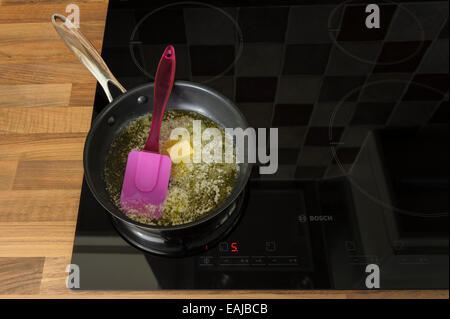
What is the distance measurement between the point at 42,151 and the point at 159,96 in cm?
24

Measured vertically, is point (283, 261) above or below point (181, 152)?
below

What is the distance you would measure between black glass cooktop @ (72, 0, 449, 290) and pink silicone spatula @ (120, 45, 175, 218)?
69 mm

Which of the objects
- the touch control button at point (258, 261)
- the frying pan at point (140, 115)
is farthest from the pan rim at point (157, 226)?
the touch control button at point (258, 261)

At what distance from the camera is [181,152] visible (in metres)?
0.65

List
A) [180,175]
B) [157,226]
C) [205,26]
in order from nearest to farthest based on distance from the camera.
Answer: [157,226]
[180,175]
[205,26]

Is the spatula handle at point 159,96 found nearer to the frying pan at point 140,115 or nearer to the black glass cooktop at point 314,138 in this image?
the frying pan at point 140,115

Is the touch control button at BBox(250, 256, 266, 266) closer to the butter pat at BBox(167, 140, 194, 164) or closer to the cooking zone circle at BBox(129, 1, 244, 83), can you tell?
the butter pat at BBox(167, 140, 194, 164)

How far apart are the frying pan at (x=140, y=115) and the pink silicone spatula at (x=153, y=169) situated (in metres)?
0.02

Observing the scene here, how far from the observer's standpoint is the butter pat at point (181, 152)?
0.64 m

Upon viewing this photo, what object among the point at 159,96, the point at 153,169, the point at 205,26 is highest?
the point at 205,26

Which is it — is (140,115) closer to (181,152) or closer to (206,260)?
(181,152)

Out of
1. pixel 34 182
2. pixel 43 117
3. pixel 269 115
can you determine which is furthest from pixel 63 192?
pixel 269 115

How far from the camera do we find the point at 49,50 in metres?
0.79

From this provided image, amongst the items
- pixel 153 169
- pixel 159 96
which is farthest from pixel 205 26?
pixel 153 169
